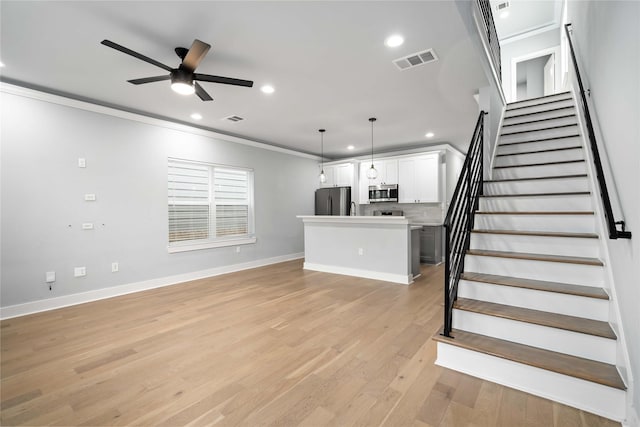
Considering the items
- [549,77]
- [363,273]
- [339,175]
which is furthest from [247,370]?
[549,77]

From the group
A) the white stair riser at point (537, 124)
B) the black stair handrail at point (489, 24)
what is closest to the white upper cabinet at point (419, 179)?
the white stair riser at point (537, 124)

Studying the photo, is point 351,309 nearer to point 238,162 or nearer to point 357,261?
point 357,261

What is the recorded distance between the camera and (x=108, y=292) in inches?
160

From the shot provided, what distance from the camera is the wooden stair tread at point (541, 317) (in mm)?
1776

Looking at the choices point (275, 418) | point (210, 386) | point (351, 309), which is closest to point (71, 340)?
point (210, 386)

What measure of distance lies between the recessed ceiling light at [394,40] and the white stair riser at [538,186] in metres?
2.02

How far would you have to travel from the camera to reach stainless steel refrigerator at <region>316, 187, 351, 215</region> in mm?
7535

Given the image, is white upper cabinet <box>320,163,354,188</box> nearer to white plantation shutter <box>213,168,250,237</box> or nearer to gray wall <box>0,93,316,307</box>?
white plantation shutter <box>213,168,250,237</box>

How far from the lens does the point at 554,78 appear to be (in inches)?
265

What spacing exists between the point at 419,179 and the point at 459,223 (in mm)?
4328

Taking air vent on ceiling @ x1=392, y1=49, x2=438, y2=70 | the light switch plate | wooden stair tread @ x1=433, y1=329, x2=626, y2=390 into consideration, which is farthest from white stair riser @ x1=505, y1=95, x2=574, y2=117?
the light switch plate

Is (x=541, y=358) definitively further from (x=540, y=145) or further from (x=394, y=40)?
(x=540, y=145)

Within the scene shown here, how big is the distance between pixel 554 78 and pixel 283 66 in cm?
722

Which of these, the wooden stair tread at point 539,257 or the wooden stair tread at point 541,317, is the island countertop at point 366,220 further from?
the wooden stair tread at point 541,317
